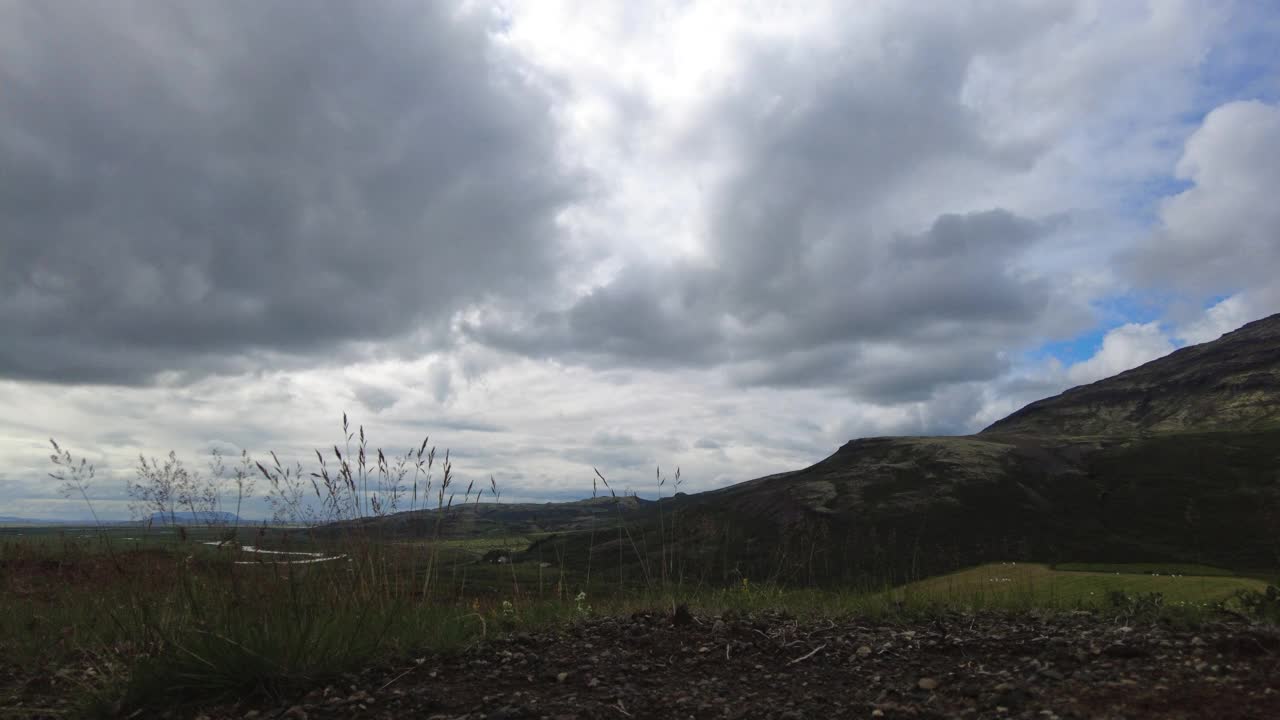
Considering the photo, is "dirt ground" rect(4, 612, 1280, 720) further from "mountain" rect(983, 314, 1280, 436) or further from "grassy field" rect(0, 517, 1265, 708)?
"mountain" rect(983, 314, 1280, 436)

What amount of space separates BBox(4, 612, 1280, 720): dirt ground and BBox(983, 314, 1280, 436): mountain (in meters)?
176

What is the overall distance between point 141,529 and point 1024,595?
8.65 m

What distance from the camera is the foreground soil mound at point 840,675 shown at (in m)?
4.17

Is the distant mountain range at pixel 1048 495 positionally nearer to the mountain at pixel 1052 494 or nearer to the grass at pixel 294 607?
the mountain at pixel 1052 494

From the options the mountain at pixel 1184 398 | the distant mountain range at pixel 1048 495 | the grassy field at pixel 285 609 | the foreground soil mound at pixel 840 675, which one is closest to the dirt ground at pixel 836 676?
the foreground soil mound at pixel 840 675

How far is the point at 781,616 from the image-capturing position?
6.95 m

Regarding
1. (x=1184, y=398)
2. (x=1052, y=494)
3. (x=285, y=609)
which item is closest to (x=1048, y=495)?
(x=1052, y=494)

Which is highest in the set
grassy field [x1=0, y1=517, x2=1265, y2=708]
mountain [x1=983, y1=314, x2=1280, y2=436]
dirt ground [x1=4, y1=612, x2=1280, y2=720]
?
mountain [x1=983, y1=314, x2=1280, y2=436]

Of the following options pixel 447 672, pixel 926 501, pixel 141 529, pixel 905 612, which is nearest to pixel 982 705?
pixel 905 612

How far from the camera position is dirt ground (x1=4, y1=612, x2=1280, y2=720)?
4.17m

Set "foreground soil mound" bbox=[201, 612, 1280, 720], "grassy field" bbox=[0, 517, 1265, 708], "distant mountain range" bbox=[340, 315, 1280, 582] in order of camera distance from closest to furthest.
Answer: "foreground soil mound" bbox=[201, 612, 1280, 720] → "grassy field" bbox=[0, 517, 1265, 708] → "distant mountain range" bbox=[340, 315, 1280, 582]

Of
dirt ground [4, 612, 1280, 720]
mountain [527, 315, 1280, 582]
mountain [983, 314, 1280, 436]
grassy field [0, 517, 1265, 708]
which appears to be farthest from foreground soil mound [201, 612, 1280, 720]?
mountain [983, 314, 1280, 436]

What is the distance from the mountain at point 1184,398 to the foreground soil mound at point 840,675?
17595 cm

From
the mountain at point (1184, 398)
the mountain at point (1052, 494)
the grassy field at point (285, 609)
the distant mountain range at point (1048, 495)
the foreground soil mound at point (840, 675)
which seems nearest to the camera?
the foreground soil mound at point (840, 675)
